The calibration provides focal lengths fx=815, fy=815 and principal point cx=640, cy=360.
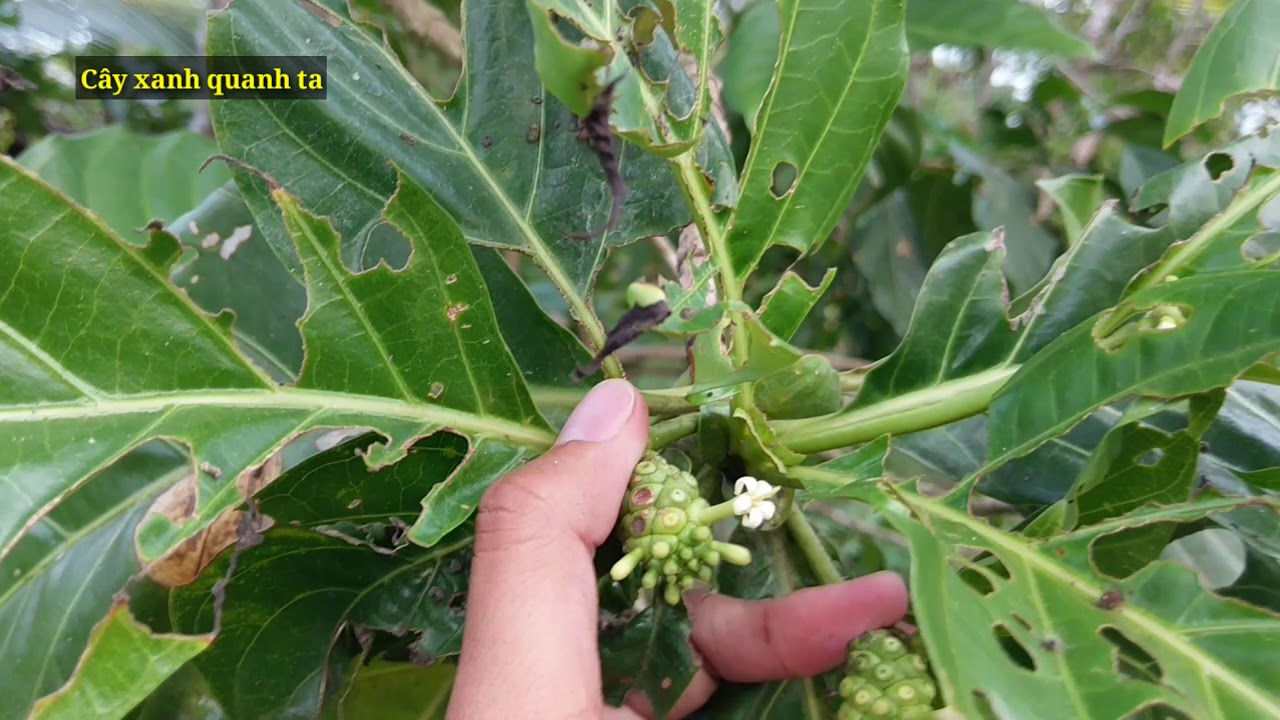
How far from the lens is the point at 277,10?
65 centimetres

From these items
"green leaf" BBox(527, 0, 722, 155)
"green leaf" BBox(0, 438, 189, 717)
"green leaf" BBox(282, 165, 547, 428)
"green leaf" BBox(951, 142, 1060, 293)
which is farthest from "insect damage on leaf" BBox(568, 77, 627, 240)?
"green leaf" BBox(951, 142, 1060, 293)

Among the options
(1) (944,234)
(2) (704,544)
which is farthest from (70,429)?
(1) (944,234)

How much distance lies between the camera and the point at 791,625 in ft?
2.15

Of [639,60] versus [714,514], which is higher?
[639,60]

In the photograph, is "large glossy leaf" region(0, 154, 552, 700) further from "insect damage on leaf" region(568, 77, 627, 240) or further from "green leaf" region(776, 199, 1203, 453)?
"green leaf" region(776, 199, 1203, 453)

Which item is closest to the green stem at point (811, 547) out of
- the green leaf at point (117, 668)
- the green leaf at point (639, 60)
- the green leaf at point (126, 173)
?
the green leaf at point (639, 60)

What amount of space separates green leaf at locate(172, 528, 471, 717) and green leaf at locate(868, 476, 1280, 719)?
1.20ft

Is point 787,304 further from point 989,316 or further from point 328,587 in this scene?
point 328,587

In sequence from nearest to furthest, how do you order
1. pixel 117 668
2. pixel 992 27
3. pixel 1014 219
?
pixel 117 668 → pixel 992 27 → pixel 1014 219

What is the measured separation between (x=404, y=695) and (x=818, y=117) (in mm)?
705

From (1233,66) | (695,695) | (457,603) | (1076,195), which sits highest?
(1233,66)

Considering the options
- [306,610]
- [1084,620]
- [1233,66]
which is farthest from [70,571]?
[1233,66]

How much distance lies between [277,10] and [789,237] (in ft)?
1.49

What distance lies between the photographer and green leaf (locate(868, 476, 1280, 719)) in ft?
1.47
